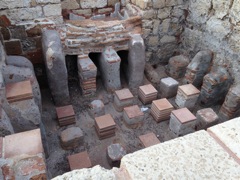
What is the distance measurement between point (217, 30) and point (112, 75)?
1.90m

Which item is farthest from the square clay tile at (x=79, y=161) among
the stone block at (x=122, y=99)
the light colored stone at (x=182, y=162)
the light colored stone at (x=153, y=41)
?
the light colored stone at (x=153, y=41)

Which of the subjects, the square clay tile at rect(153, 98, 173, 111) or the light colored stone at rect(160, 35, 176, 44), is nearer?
the square clay tile at rect(153, 98, 173, 111)

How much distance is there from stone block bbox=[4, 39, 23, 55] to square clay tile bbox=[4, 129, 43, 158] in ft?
6.75

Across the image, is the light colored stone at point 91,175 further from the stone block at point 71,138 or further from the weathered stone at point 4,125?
the stone block at point 71,138

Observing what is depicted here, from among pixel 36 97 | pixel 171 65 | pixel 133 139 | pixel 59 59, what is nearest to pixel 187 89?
pixel 171 65

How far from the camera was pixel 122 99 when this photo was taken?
3.49 meters

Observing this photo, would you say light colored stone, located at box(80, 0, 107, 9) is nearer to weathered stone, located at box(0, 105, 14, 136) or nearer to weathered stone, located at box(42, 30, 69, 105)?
weathered stone, located at box(42, 30, 69, 105)

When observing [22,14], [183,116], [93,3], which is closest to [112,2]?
[93,3]

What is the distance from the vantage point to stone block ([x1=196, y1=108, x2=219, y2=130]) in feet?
10.3

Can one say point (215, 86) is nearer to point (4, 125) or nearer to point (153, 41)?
point (153, 41)

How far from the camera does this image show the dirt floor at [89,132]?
2.94 metres

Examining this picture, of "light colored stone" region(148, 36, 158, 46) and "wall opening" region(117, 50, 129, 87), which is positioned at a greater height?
"light colored stone" region(148, 36, 158, 46)

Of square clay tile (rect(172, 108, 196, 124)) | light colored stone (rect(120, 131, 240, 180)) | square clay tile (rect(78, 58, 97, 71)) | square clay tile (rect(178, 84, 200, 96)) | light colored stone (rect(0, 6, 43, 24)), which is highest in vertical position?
light colored stone (rect(0, 6, 43, 24))

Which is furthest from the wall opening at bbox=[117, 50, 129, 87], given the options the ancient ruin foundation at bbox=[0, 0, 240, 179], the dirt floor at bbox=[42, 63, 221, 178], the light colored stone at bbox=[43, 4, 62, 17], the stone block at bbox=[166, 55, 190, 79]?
the light colored stone at bbox=[43, 4, 62, 17]
